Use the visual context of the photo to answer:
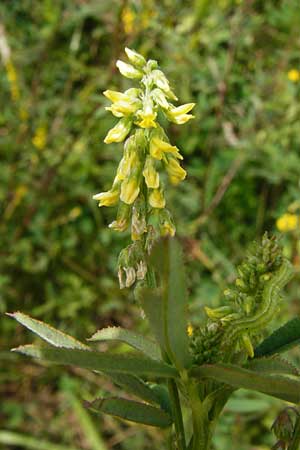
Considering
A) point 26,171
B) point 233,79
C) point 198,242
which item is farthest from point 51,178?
point 233,79

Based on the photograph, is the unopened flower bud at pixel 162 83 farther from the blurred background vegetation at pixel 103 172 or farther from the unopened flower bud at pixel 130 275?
the blurred background vegetation at pixel 103 172

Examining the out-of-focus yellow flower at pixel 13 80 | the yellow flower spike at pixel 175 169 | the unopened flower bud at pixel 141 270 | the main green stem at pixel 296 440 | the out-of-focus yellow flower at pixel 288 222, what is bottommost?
the main green stem at pixel 296 440

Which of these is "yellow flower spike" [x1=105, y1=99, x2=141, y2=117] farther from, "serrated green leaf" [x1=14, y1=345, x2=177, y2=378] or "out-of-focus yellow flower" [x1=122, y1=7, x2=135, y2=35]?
"out-of-focus yellow flower" [x1=122, y1=7, x2=135, y2=35]

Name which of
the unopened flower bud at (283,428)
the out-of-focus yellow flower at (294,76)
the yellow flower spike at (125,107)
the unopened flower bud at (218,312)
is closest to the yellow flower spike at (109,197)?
the yellow flower spike at (125,107)

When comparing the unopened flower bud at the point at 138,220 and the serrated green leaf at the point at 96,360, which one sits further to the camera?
the unopened flower bud at the point at 138,220

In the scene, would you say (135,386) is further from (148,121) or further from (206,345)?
(148,121)

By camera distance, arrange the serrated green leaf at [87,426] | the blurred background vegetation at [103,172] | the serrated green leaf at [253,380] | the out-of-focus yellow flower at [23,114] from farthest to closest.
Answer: the out-of-focus yellow flower at [23,114]
the blurred background vegetation at [103,172]
the serrated green leaf at [87,426]
the serrated green leaf at [253,380]
